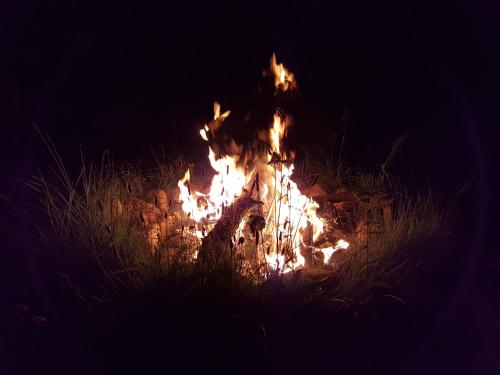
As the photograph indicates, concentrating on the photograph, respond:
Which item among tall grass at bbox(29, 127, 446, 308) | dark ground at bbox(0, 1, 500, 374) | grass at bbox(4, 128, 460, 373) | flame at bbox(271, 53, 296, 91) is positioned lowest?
grass at bbox(4, 128, 460, 373)

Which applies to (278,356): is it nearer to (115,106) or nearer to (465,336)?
(465,336)

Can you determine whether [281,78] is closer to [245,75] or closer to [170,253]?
[170,253]

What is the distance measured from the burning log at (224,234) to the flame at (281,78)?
0.81 meters

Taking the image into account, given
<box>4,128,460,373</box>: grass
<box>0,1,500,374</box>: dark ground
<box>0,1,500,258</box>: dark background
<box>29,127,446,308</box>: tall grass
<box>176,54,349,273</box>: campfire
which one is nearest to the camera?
<box>4,128,460,373</box>: grass

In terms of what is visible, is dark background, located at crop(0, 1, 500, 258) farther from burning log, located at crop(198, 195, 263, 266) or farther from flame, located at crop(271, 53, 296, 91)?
burning log, located at crop(198, 195, 263, 266)

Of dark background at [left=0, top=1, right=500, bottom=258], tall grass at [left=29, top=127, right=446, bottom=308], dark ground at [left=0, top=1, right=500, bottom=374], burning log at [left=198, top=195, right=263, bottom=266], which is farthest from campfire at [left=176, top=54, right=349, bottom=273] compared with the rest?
dark background at [left=0, top=1, right=500, bottom=258]

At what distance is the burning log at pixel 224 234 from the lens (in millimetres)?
3561

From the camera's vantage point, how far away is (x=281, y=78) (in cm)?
422

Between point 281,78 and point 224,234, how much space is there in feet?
3.85

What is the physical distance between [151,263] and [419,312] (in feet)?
5.38

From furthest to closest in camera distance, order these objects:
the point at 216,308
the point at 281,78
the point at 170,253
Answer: the point at 281,78 < the point at 170,253 < the point at 216,308

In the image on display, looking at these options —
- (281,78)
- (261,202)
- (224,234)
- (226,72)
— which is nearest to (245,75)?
(226,72)

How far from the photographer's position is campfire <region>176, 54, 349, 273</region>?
3896mm

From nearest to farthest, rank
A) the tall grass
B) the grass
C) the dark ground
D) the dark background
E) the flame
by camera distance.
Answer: the grass, the tall grass, the flame, the dark ground, the dark background
